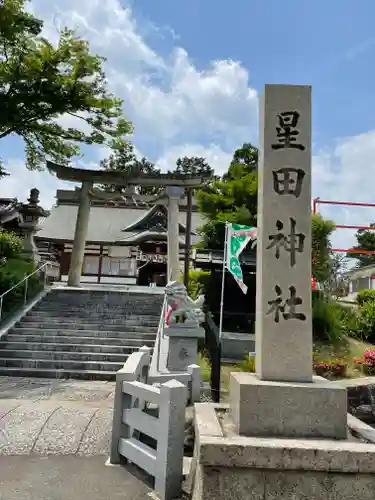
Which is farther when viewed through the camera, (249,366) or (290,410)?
(249,366)

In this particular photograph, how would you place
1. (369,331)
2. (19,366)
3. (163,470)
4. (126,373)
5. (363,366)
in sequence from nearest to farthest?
(163,470), (126,373), (19,366), (363,366), (369,331)

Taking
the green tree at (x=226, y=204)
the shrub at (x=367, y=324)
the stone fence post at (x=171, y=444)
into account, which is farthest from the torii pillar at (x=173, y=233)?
the stone fence post at (x=171, y=444)

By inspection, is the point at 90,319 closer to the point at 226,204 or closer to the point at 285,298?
the point at 226,204

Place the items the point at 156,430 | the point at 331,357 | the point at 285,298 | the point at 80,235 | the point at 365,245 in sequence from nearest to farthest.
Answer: the point at 156,430 → the point at 285,298 → the point at 331,357 → the point at 80,235 → the point at 365,245

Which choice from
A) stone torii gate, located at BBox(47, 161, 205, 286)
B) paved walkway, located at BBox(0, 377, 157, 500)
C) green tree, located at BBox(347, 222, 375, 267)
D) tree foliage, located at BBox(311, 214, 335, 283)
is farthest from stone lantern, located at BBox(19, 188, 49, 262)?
green tree, located at BBox(347, 222, 375, 267)

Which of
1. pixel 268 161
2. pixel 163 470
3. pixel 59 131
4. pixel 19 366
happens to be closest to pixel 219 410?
pixel 163 470

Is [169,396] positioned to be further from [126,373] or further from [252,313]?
[252,313]

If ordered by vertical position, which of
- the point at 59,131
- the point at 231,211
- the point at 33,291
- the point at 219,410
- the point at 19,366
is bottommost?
the point at 19,366

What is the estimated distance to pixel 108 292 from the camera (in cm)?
1414

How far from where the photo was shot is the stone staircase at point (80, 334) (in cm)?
895

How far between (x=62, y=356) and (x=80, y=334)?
139cm

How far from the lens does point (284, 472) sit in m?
2.76

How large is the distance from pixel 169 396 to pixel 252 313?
11.3m

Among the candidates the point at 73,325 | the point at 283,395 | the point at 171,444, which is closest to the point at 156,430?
the point at 171,444
